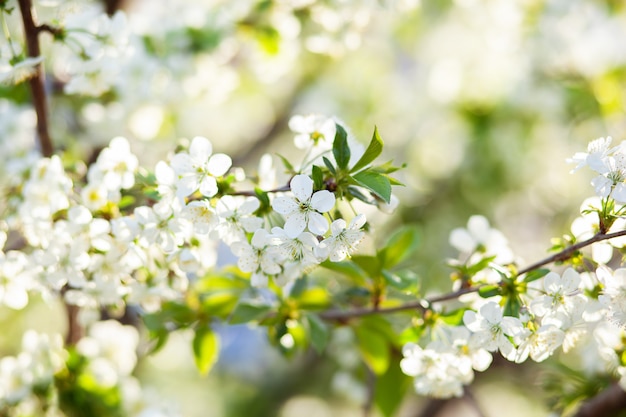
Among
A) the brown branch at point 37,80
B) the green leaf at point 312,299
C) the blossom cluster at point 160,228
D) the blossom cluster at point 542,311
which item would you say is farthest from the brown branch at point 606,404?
the brown branch at point 37,80

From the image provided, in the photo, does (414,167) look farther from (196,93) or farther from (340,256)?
(340,256)

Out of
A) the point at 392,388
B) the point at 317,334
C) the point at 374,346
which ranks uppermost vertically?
the point at 317,334

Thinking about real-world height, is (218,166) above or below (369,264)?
above

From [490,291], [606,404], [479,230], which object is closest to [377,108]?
[479,230]

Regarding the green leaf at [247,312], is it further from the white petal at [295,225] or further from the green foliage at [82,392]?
the green foliage at [82,392]

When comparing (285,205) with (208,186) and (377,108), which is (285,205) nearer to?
(208,186)

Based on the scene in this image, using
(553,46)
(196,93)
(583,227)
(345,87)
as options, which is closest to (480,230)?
(583,227)
